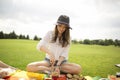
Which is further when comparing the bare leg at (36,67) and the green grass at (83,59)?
the green grass at (83,59)

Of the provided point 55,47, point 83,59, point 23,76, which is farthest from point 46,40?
point 83,59

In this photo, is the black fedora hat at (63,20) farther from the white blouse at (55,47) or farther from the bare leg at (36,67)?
the bare leg at (36,67)

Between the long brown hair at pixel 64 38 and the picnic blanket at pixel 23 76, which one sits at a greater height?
the long brown hair at pixel 64 38

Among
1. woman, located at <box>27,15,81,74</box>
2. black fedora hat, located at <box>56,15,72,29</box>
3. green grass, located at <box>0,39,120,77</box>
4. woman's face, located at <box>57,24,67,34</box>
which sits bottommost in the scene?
green grass, located at <box>0,39,120,77</box>

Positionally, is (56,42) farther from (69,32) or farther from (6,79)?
(6,79)

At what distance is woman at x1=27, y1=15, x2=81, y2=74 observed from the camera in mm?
3479

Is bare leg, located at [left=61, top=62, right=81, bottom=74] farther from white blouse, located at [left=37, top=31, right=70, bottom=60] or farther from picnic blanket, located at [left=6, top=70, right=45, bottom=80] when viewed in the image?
picnic blanket, located at [left=6, top=70, right=45, bottom=80]

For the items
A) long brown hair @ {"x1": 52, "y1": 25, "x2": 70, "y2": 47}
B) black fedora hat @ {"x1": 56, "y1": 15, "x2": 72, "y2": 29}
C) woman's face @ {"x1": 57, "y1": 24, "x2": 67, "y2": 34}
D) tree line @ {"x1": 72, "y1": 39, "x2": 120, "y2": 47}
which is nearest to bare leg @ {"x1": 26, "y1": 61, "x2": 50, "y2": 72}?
long brown hair @ {"x1": 52, "y1": 25, "x2": 70, "y2": 47}

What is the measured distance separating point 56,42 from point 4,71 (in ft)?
3.61

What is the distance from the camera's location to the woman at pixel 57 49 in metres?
3.48

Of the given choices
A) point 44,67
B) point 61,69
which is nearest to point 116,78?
point 61,69

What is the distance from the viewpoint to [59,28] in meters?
3.44

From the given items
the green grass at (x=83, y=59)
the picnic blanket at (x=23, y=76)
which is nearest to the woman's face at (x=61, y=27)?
the picnic blanket at (x=23, y=76)

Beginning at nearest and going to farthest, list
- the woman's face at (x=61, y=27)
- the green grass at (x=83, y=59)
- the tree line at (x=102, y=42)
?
1. the woman's face at (x=61, y=27)
2. the green grass at (x=83, y=59)
3. the tree line at (x=102, y=42)
